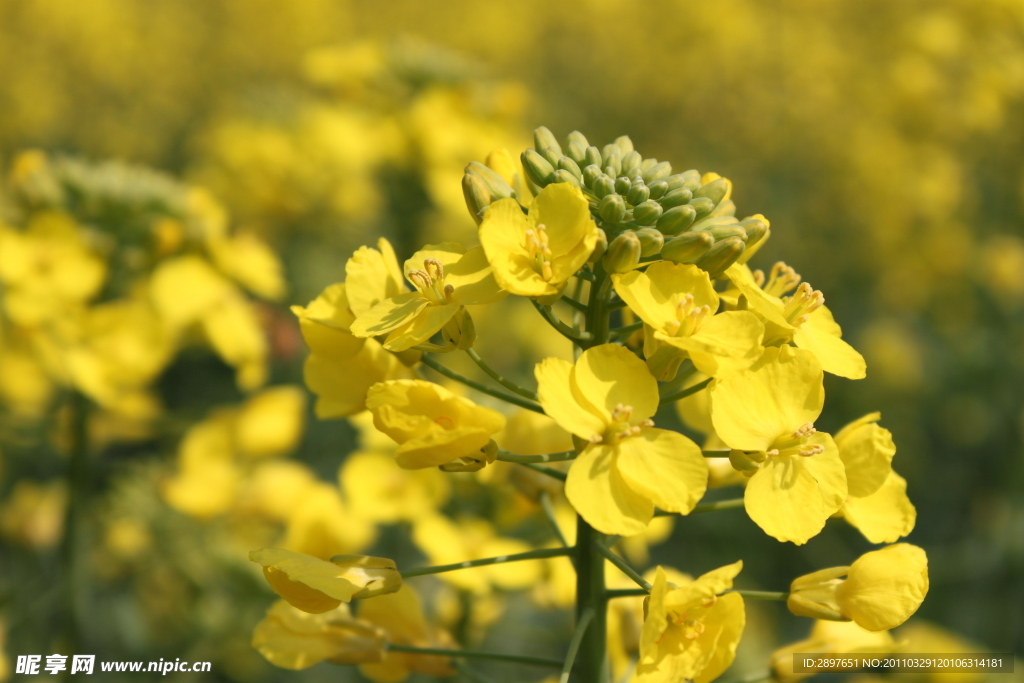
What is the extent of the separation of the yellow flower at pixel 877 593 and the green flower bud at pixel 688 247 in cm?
62

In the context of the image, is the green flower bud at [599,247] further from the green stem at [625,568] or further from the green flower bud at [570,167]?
the green stem at [625,568]

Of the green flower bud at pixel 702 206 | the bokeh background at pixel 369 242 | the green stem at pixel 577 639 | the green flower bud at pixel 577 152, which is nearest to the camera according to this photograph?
the green stem at pixel 577 639

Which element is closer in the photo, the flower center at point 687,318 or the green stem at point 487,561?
the flower center at point 687,318

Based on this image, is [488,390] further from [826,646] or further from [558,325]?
[826,646]

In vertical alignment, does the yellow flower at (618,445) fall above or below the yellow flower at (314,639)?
above

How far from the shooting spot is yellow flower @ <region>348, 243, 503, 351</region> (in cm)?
151

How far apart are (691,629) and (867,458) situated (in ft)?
1.54

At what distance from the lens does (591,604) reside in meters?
1.67

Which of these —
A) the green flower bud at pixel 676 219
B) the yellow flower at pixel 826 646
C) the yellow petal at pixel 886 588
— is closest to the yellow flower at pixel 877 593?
the yellow petal at pixel 886 588

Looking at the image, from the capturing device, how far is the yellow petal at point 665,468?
137 centimetres

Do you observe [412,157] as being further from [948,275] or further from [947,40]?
[948,275]

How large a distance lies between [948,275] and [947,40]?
1.76 m

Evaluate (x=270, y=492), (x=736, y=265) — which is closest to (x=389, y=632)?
(x=736, y=265)

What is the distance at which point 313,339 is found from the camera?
1.70 metres
